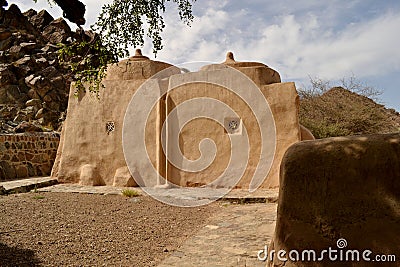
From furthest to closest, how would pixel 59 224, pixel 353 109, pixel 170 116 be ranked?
pixel 353 109
pixel 170 116
pixel 59 224

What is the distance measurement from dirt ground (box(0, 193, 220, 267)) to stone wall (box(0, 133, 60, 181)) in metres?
3.89

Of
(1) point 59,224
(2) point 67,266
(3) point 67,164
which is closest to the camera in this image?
(2) point 67,266

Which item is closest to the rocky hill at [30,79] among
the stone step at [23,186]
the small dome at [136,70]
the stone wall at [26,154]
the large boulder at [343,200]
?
the stone wall at [26,154]

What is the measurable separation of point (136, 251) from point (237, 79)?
6.04 meters

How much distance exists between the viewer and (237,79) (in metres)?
8.88

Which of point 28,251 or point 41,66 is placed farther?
point 41,66

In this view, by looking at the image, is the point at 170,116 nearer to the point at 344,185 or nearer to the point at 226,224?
the point at 226,224

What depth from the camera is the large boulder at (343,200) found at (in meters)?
2.14

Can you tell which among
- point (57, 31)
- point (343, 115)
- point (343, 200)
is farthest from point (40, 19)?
point (343, 200)

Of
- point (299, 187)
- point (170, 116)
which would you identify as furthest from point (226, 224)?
point (170, 116)

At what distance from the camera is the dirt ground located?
11.7 feet

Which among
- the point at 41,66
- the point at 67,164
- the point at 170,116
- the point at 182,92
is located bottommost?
the point at 67,164

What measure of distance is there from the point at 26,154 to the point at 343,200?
11.5 meters

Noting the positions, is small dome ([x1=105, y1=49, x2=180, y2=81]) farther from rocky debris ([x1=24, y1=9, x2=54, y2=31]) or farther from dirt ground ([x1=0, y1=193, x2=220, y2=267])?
rocky debris ([x1=24, y1=9, x2=54, y2=31])
